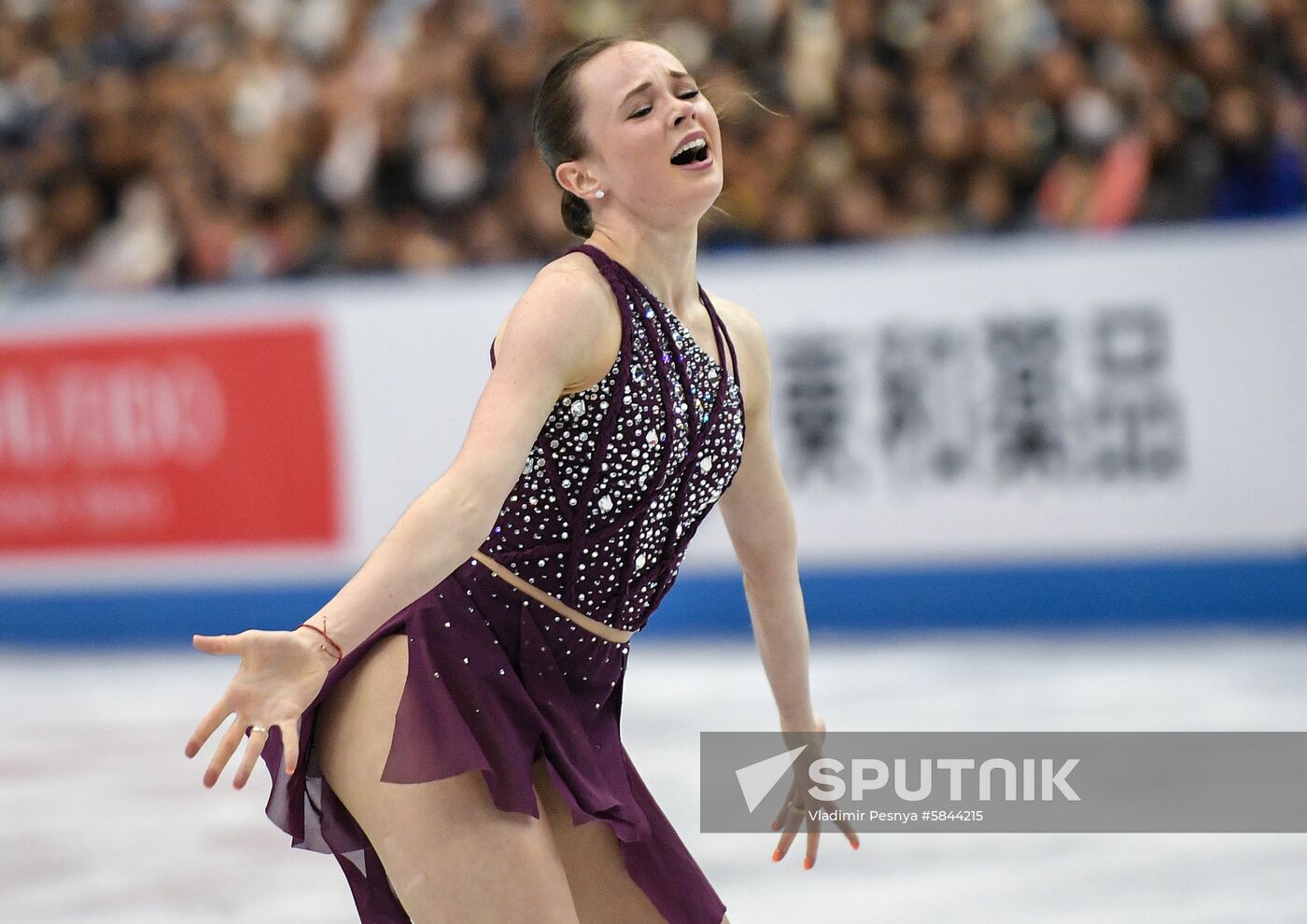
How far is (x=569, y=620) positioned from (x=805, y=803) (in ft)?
1.71

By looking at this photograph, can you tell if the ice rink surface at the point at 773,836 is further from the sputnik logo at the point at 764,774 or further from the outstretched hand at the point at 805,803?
the outstretched hand at the point at 805,803

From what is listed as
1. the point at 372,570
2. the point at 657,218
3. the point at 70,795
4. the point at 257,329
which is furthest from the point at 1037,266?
the point at 372,570

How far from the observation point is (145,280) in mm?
7551

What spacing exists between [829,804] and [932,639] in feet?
12.7

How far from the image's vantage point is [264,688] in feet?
5.29

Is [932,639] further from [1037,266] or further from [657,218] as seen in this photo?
[657,218]

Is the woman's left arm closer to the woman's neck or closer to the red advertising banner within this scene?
the woman's neck

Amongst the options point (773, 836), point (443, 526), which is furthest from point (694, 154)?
point (773, 836)

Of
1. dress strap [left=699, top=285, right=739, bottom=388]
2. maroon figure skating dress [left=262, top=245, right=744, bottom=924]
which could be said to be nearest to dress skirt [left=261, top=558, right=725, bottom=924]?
maroon figure skating dress [left=262, top=245, right=744, bottom=924]

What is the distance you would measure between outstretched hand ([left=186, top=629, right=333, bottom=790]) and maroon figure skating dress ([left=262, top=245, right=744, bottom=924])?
298 millimetres

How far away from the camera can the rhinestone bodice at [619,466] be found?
196cm

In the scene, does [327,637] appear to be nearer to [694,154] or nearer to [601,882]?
[601,882]

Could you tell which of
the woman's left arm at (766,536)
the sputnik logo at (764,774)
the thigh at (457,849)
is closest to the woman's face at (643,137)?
the woman's left arm at (766,536)

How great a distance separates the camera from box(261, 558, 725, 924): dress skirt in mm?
1916
